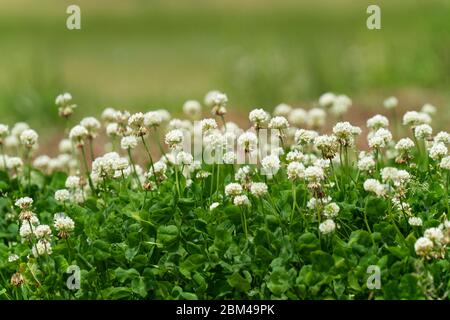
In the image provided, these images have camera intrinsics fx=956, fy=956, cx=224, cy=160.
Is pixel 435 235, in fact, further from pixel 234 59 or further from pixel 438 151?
pixel 234 59

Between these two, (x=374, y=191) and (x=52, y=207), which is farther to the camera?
(x=52, y=207)

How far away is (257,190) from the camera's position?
15.1ft

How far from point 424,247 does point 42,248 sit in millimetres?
1908

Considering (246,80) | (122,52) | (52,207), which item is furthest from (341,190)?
(122,52)

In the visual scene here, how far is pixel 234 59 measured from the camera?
12.3 metres

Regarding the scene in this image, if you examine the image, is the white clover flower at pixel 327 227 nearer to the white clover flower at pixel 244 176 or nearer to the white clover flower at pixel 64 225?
the white clover flower at pixel 244 176

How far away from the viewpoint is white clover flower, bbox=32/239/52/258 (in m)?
4.82

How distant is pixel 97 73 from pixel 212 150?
9102mm

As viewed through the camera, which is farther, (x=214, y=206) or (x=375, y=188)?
(x=214, y=206)

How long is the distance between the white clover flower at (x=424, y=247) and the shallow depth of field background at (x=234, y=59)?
17.9 feet

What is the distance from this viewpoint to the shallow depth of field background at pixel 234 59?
10914 mm
